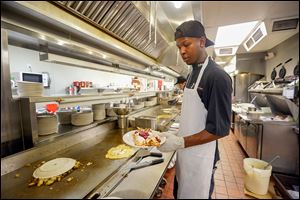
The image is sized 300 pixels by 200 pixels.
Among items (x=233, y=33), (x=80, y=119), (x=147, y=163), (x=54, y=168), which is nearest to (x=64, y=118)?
(x=80, y=119)

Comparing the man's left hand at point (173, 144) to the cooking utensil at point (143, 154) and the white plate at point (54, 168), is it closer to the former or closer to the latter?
the cooking utensil at point (143, 154)

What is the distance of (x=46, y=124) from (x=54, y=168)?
589 mm

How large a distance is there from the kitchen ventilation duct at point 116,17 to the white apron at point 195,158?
89 cm

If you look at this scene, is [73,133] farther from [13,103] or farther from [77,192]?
[77,192]

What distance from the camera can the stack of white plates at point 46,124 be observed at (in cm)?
143

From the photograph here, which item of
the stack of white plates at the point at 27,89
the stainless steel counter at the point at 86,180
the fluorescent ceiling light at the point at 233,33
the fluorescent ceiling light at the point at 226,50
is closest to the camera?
the stainless steel counter at the point at 86,180

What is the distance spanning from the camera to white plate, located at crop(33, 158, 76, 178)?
3.23ft

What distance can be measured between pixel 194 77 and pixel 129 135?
2.78ft

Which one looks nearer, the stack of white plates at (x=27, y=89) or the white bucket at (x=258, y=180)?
the stack of white plates at (x=27, y=89)

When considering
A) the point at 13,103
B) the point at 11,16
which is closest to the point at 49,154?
the point at 13,103

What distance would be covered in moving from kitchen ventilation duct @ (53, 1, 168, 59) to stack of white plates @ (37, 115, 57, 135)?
101cm

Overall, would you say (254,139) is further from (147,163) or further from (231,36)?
(147,163)

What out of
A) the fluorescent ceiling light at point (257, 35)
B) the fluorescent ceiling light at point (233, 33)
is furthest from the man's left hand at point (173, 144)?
the fluorescent ceiling light at point (257, 35)

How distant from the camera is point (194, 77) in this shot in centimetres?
120
